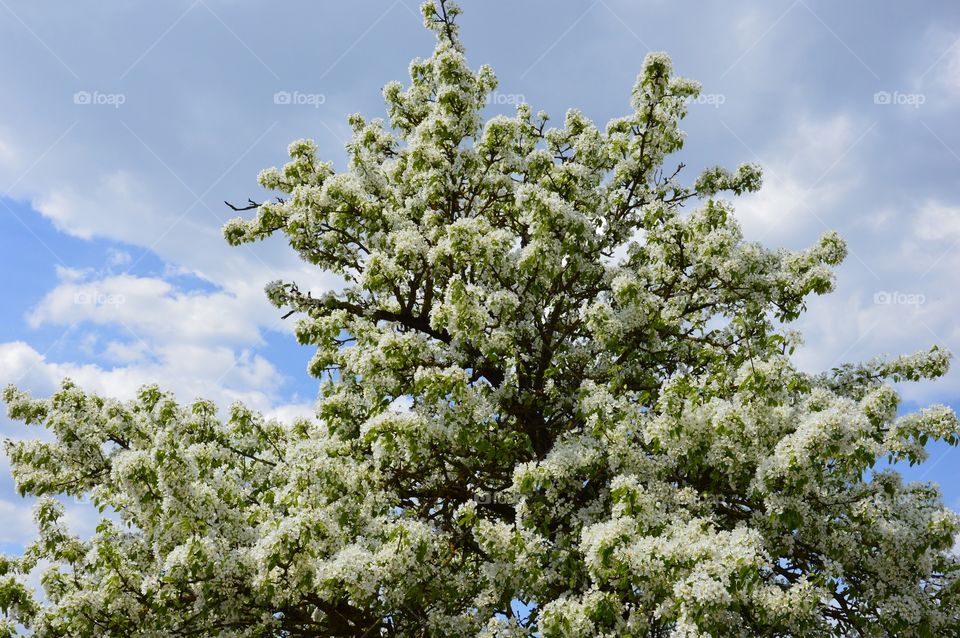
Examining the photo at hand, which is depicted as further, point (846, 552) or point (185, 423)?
point (185, 423)

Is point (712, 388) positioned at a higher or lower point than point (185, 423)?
higher

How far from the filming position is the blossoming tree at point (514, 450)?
7957mm

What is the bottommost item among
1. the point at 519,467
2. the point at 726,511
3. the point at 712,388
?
the point at 519,467

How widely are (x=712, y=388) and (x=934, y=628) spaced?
3.65 metres

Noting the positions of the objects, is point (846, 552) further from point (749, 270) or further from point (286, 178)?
point (286, 178)

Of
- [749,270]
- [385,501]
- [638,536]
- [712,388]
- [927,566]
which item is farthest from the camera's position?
[749,270]

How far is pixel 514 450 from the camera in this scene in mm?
10414

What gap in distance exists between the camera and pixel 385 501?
994 centimetres

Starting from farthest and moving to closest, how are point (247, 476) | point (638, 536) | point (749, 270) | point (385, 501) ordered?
point (247, 476) < point (749, 270) < point (385, 501) < point (638, 536)

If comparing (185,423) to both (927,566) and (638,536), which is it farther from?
(927,566)

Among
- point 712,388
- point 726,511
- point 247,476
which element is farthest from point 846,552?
point 247,476

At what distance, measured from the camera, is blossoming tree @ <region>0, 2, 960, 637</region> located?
796cm

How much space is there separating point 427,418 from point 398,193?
19.7 ft

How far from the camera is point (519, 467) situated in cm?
873
